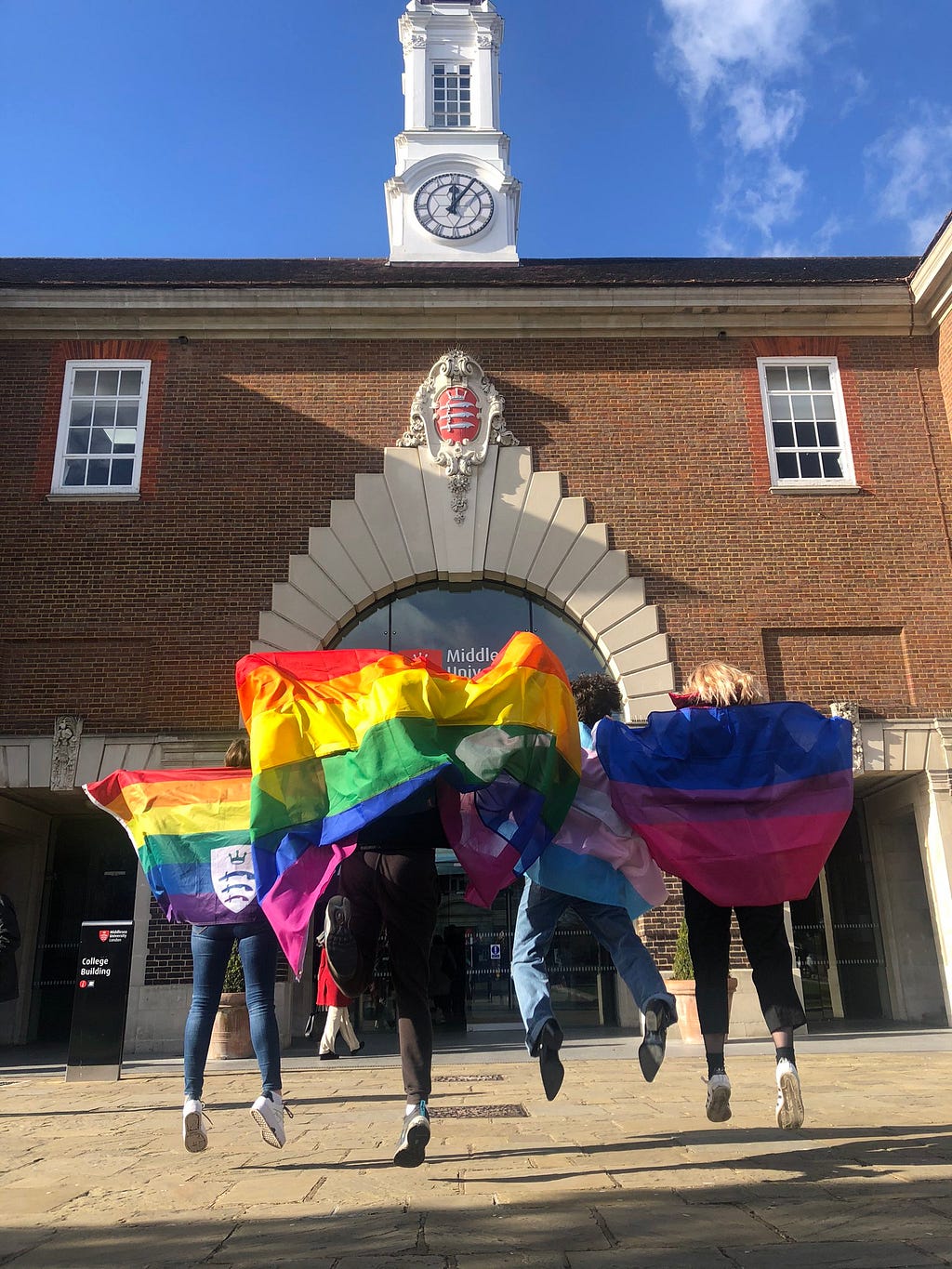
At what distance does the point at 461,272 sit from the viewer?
16594 millimetres

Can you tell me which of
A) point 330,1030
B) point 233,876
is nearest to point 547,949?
point 233,876

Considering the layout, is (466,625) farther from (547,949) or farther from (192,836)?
(547,949)

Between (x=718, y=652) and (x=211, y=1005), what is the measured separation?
948cm

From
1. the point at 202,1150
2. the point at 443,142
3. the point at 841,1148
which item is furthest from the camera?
the point at 443,142

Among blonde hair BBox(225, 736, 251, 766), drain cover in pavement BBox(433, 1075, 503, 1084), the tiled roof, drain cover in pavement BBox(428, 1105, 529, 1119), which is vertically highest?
the tiled roof

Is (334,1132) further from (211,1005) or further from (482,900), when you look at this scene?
(482,900)

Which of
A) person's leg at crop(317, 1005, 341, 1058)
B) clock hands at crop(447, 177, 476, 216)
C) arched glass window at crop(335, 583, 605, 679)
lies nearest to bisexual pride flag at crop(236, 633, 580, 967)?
person's leg at crop(317, 1005, 341, 1058)

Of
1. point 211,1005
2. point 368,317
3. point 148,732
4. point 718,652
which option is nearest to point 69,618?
point 148,732

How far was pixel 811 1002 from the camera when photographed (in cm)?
1417

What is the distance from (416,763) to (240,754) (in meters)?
1.64

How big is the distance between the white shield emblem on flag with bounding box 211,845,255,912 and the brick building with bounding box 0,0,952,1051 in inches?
288

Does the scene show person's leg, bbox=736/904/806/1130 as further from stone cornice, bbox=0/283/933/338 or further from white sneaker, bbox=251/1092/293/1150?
stone cornice, bbox=0/283/933/338

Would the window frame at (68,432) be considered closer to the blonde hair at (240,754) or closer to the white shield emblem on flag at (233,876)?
the blonde hair at (240,754)

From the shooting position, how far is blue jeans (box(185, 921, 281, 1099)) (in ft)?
16.2
